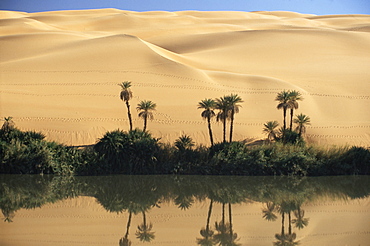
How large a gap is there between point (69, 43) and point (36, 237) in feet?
144

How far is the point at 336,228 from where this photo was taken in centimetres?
1803

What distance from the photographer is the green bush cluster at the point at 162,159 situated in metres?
29.0

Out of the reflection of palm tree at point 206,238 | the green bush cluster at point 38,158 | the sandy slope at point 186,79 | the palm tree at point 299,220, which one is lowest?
the reflection of palm tree at point 206,238

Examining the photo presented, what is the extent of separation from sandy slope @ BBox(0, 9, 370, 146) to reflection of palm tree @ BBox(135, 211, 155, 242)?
16.1 metres

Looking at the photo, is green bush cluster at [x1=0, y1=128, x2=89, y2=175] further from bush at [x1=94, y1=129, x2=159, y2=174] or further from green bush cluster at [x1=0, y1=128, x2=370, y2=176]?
bush at [x1=94, y1=129, x2=159, y2=174]

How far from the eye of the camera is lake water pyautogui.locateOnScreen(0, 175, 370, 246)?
16859 millimetres

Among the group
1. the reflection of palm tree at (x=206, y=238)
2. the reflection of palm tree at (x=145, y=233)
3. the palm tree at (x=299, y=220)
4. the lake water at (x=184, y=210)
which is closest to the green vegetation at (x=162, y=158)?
the lake water at (x=184, y=210)

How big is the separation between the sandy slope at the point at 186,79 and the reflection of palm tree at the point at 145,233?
16.1 m

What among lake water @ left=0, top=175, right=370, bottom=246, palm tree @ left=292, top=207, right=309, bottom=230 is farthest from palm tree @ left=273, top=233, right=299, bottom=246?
palm tree @ left=292, top=207, right=309, bottom=230

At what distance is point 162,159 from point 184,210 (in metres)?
8.92

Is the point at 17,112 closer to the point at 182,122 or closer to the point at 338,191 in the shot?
the point at 182,122

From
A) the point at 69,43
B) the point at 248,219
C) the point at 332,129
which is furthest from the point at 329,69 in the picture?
the point at 248,219

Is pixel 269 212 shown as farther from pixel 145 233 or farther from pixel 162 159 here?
pixel 162 159

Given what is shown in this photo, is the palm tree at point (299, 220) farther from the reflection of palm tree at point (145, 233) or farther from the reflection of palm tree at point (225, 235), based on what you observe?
the reflection of palm tree at point (145, 233)
